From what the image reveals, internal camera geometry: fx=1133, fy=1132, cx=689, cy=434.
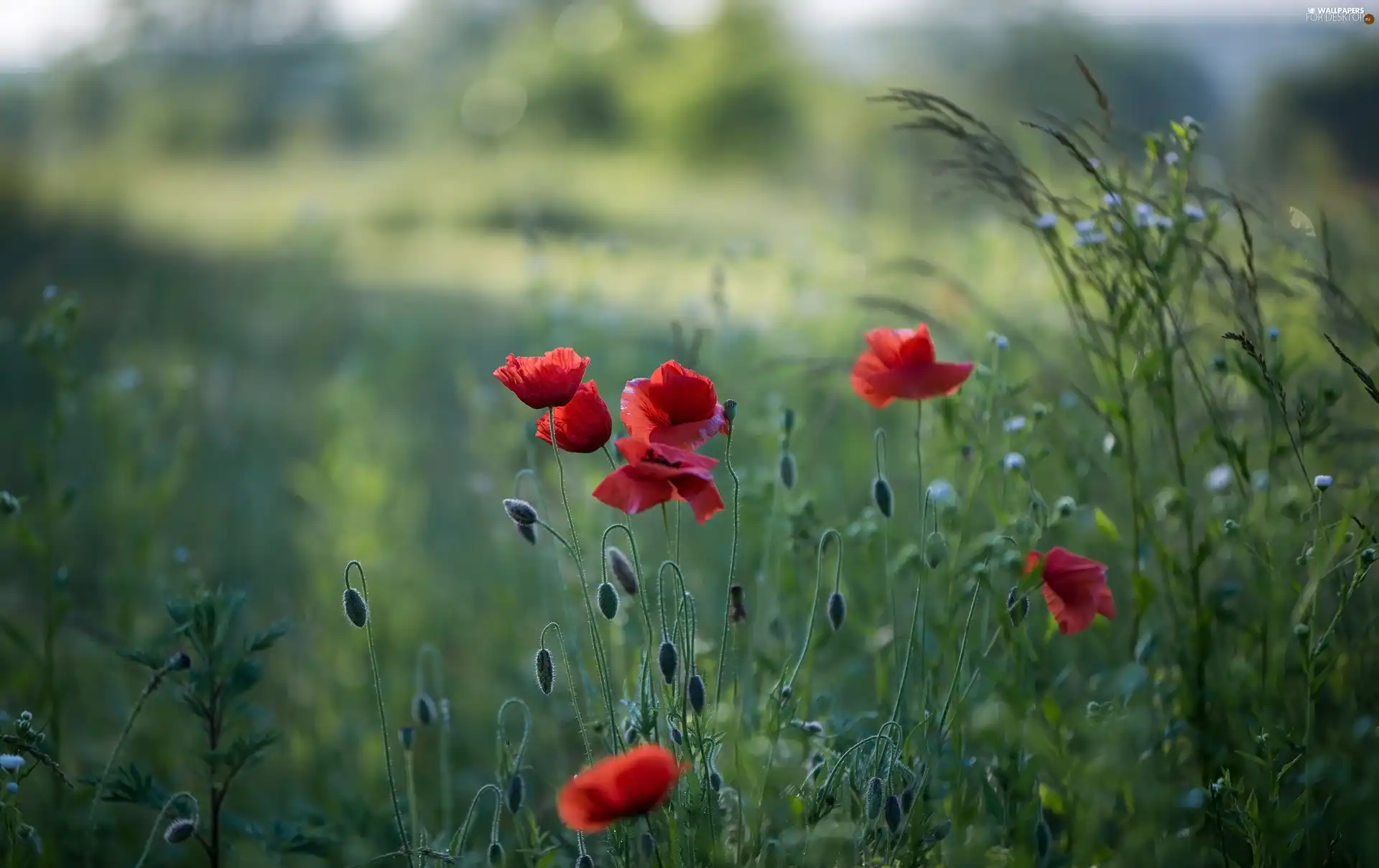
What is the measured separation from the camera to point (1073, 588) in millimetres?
1307

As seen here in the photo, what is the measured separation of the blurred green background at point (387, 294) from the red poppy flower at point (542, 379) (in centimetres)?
61

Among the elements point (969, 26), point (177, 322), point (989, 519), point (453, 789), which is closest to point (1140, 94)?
point (969, 26)

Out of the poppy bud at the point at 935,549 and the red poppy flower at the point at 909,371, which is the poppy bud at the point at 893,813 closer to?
the poppy bud at the point at 935,549

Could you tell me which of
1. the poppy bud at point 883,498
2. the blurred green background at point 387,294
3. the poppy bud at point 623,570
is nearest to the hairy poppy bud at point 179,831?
the blurred green background at point 387,294

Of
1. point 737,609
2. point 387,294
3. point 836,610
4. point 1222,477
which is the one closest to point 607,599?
point 737,609

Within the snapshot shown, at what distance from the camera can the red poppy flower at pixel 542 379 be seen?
3.95 feet

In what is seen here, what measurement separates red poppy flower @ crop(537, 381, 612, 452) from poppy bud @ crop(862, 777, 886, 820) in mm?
467

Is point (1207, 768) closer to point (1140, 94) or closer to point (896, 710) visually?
point (896, 710)

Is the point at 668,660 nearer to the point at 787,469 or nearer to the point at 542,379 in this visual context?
the point at 542,379

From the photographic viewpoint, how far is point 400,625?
8.12 feet

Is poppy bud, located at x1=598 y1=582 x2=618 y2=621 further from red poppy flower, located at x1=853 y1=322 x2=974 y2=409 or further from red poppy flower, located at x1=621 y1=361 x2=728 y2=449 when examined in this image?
red poppy flower, located at x1=853 y1=322 x2=974 y2=409

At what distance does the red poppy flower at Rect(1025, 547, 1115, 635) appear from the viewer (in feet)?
4.22

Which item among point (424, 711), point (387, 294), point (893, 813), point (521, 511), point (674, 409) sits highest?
point (674, 409)

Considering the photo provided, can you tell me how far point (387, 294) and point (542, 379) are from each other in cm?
540
